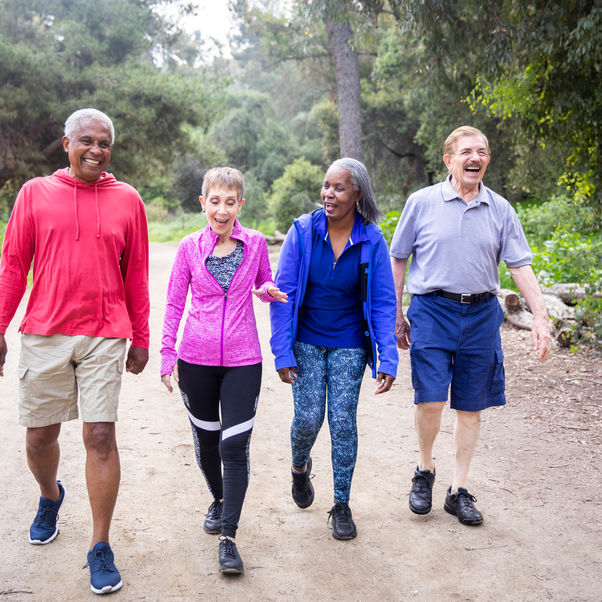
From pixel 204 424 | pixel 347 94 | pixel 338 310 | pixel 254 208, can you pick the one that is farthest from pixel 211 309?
pixel 254 208

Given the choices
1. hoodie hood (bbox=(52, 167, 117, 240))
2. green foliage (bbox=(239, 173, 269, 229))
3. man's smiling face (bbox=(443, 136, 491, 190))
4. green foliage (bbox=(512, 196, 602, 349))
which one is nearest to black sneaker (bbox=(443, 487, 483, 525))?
man's smiling face (bbox=(443, 136, 491, 190))

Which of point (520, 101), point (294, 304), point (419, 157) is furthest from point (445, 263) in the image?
point (419, 157)

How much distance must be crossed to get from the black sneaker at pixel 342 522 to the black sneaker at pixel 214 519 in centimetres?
62

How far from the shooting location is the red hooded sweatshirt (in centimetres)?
322

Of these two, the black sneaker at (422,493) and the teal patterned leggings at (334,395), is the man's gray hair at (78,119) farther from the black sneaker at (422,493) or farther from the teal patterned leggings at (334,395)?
the black sneaker at (422,493)

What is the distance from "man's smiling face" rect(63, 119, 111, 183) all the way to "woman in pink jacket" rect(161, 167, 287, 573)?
0.54 m

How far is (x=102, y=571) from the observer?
3.13m

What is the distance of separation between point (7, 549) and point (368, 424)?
3168mm

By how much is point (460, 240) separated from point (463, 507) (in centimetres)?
153

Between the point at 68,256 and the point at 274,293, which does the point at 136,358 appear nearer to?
the point at 68,256

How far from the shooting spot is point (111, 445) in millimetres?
3297

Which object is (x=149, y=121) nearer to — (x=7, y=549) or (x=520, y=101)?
(x=520, y=101)

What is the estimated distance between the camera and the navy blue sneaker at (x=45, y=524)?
356 centimetres

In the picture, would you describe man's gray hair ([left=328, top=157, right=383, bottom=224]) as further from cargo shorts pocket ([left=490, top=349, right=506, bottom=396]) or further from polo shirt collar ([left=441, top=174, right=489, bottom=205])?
cargo shorts pocket ([left=490, top=349, right=506, bottom=396])
